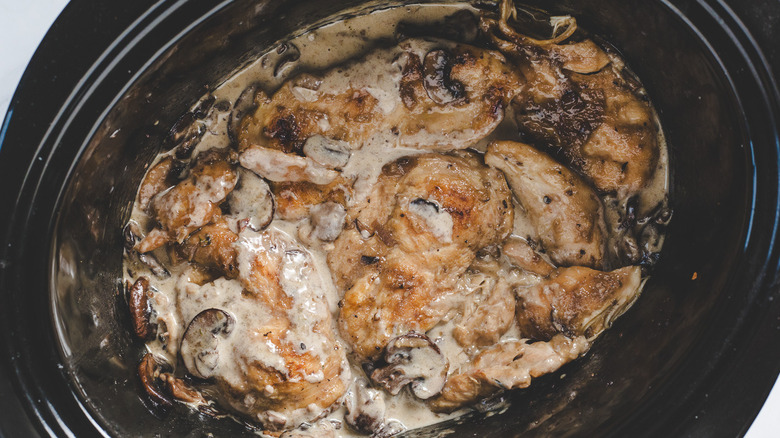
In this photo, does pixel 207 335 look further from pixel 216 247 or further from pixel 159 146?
pixel 159 146

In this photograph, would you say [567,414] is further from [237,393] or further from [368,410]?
[237,393]

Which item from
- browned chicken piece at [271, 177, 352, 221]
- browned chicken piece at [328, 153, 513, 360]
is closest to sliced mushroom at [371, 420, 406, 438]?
browned chicken piece at [328, 153, 513, 360]

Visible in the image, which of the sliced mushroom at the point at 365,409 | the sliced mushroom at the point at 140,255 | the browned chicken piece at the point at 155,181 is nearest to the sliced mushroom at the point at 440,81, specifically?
the browned chicken piece at the point at 155,181

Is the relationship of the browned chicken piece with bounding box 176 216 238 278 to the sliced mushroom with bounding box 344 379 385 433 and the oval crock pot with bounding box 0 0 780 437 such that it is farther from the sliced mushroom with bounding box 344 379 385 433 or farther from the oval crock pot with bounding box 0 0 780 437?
the sliced mushroom with bounding box 344 379 385 433

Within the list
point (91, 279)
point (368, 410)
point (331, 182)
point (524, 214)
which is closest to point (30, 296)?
Answer: point (91, 279)

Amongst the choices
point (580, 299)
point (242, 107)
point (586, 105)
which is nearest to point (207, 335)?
point (242, 107)
